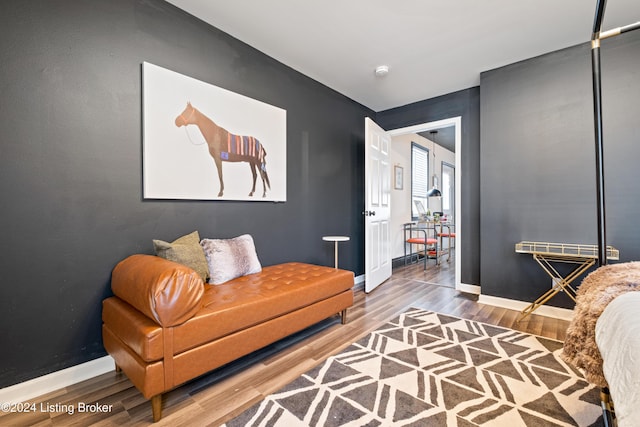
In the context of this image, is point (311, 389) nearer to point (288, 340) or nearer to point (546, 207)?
point (288, 340)

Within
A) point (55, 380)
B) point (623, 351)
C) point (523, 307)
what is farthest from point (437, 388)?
point (55, 380)

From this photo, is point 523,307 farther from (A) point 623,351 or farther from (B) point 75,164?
(B) point 75,164

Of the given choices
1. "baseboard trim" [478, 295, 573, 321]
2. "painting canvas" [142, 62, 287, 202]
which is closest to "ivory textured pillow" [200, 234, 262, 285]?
"painting canvas" [142, 62, 287, 202]

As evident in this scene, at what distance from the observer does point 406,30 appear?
8.34 feet

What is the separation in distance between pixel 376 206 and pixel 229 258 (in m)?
2.25

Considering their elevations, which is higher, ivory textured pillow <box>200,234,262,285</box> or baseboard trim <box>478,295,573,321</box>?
ivory textured pillow <box>200,234,262,285</box>

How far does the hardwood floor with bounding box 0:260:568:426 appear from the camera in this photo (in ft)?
4.76

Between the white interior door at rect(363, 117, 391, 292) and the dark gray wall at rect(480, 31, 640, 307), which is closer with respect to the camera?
the dark gray wall at rect(480, 31, 640, 307)

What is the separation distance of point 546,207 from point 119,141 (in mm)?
3948

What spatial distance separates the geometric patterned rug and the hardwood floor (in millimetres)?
131

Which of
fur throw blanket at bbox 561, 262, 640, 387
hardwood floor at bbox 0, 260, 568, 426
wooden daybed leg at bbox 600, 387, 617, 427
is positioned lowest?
hardwood floor at bbox 0, 260, 568, 426

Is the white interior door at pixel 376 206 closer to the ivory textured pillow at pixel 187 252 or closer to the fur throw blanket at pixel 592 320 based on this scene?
the ivory textured pillow at pixel 187 252

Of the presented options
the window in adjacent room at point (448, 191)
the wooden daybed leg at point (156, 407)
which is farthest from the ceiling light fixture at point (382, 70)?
the window in adjacent room at point (448, 191)

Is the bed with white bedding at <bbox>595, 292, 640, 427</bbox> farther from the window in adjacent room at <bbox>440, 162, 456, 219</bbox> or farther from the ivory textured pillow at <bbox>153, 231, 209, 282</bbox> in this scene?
the window in adjacent room at <bbox>440, 162, 456, 219</bbox>
